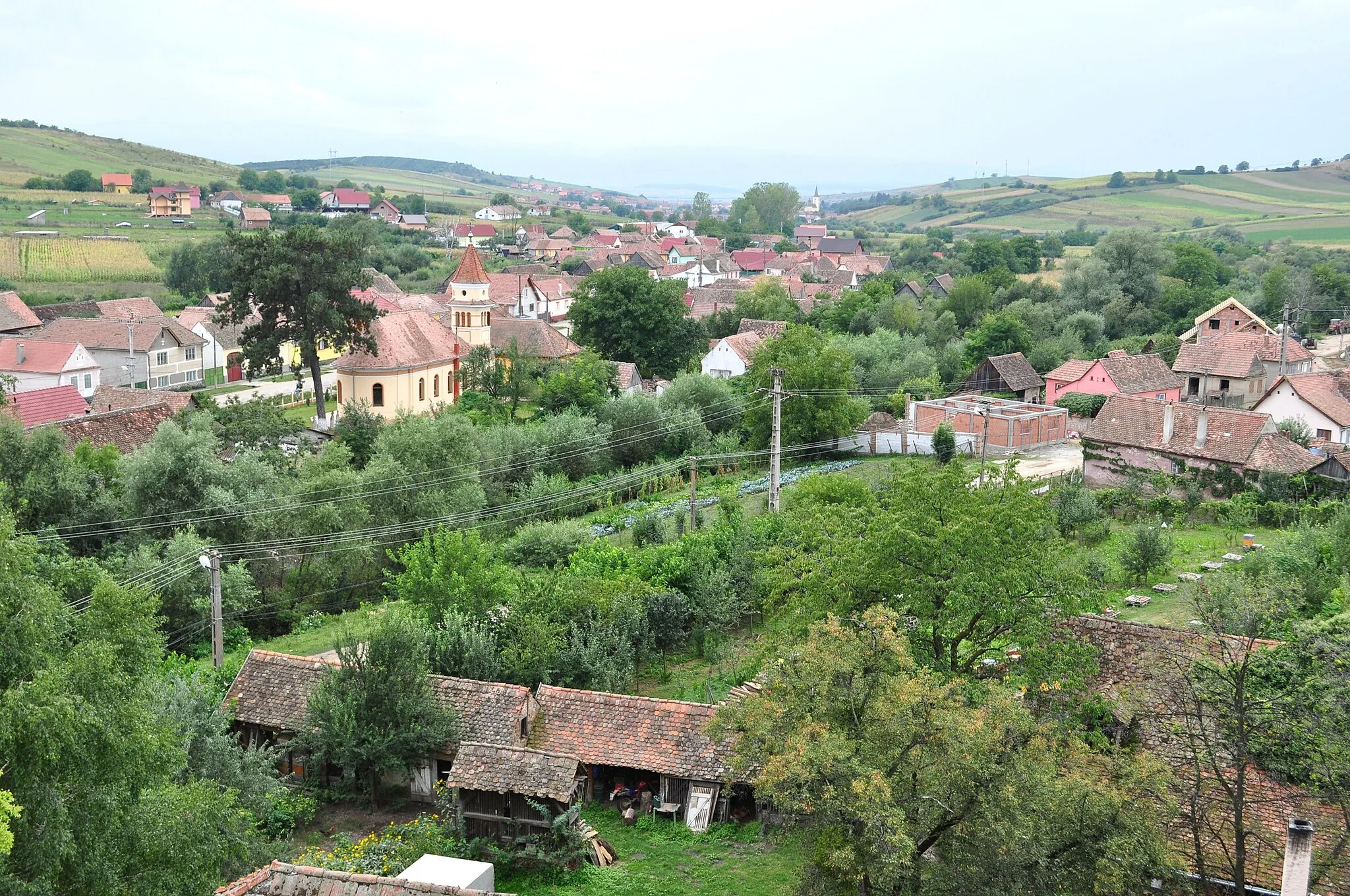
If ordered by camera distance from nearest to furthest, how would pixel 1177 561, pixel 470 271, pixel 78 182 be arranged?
pixel 1177 561
pixel 470 271
pixel 78 182

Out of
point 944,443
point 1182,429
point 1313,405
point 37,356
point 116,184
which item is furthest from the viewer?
point 116,184

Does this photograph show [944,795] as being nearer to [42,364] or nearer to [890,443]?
[890,443]

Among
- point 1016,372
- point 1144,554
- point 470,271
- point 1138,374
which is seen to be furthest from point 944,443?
point 470,271

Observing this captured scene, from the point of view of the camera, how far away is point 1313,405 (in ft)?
139

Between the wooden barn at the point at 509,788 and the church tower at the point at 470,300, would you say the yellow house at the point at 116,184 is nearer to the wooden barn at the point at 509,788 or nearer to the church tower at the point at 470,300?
the church tower at the point at 470,300

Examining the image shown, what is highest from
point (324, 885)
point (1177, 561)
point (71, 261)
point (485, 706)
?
point (71, 261)

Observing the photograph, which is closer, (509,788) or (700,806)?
Answer: (509,788)

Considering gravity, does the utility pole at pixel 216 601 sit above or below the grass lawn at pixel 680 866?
above

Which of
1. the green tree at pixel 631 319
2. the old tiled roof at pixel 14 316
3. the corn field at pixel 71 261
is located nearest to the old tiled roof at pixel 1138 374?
the green tree at pixel 631 319

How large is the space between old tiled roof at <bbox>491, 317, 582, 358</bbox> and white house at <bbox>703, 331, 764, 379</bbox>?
7978 mm

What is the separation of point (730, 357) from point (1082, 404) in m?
20.3

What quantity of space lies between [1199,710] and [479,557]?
1590 cm

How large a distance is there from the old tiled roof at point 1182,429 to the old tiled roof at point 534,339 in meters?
29.3

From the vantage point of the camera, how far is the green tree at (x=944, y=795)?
1266 centimetres
